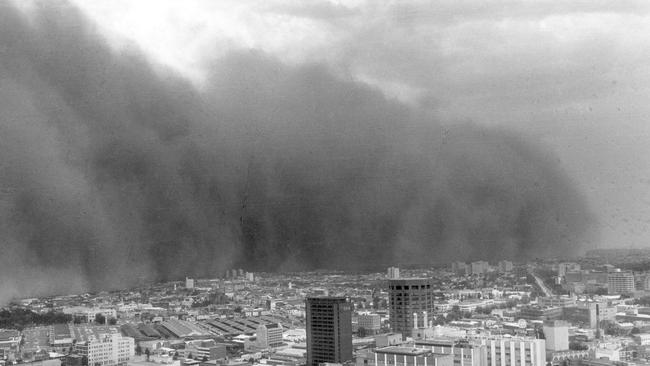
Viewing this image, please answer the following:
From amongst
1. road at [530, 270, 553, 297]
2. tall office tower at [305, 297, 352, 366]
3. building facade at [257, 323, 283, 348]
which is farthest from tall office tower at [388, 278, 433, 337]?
road at [530, 270, 553, 297]

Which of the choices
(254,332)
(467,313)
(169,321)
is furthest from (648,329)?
(169,321)

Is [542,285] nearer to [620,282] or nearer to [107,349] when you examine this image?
[620,282]

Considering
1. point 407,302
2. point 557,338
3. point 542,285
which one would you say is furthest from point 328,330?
point 542,285

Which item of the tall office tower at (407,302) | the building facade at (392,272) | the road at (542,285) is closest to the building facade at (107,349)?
the tall office tower at (407,302)

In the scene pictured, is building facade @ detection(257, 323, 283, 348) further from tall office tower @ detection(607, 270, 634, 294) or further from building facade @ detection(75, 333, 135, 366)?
tall office tower @ detection(607, 270, 634, 294)

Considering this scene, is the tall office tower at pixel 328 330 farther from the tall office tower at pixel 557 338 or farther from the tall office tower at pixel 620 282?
the tall office tower at pixel 620 282

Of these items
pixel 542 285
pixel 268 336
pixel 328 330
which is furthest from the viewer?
pixel 542 285
